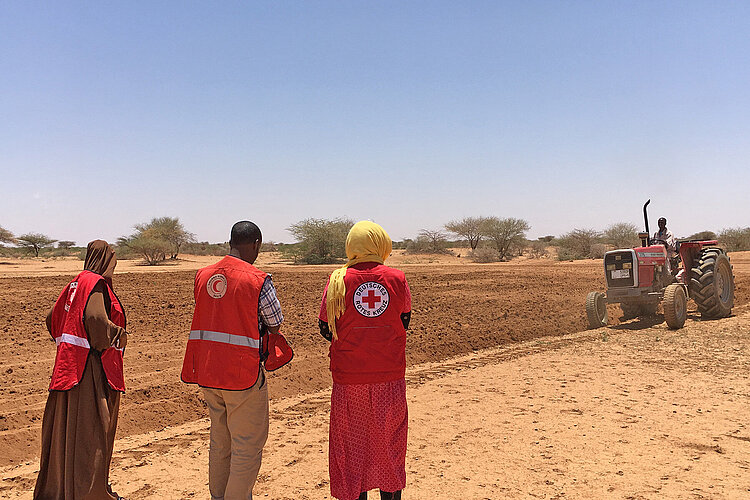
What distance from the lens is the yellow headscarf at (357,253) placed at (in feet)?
11.0

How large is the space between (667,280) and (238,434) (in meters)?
10.6

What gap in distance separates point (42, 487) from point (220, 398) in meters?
1.51

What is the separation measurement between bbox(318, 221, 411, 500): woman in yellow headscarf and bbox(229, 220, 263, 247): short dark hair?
0.62 metres

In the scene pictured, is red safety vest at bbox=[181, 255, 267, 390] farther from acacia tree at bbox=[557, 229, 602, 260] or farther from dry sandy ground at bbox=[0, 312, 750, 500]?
acacia tree at bbox=[557, 229, 602, 260]

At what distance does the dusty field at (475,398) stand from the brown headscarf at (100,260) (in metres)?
1.72

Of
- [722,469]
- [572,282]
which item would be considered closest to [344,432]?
[722,469]

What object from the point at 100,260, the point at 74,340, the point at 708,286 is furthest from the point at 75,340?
the point at 708,286

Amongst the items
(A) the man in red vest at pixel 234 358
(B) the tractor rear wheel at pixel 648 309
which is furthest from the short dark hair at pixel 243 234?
(B) the tractor rear wheel at pixel 648 309

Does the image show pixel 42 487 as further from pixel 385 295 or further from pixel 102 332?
pixel 385 295

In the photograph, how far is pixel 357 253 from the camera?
3408mm

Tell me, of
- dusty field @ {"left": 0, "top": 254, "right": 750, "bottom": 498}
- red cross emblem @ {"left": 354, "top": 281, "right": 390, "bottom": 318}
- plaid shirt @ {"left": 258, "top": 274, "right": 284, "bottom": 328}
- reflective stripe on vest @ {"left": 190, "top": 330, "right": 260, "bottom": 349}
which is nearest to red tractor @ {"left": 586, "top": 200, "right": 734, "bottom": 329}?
dusty field @ {"left": 0, "top": 254, "right": 750, "bottom": 498}

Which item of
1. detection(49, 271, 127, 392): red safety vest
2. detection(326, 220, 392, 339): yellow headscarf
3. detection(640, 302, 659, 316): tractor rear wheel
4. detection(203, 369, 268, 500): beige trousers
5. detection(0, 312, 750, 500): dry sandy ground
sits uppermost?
detection(326, 220, 392, 339): yellow headscarf

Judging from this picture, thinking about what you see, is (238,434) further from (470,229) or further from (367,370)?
(470,229)

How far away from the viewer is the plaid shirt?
340cm
